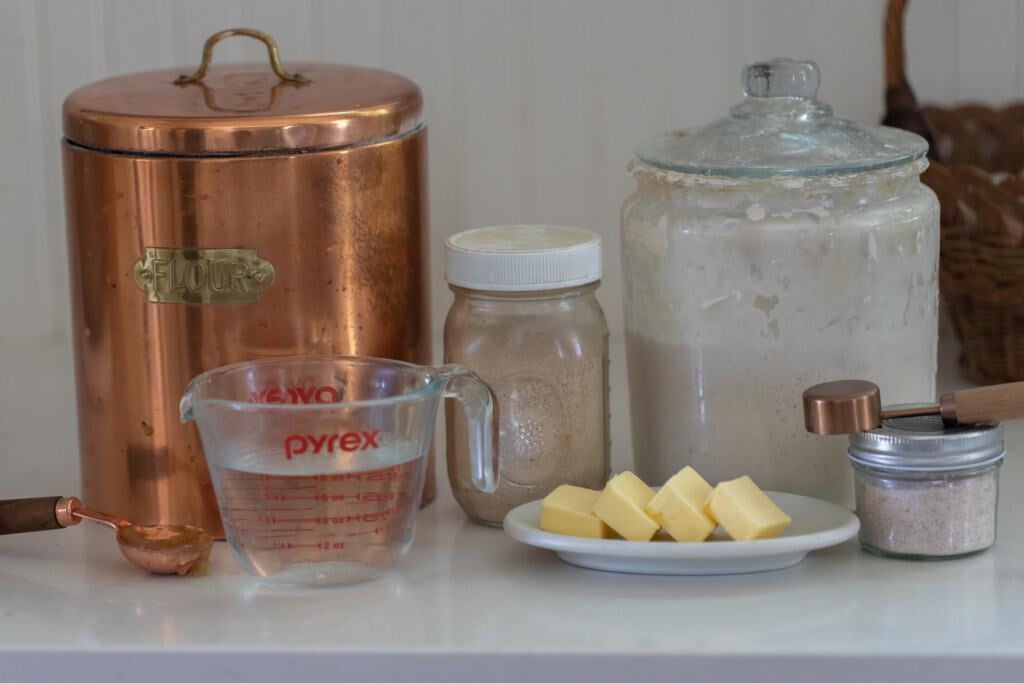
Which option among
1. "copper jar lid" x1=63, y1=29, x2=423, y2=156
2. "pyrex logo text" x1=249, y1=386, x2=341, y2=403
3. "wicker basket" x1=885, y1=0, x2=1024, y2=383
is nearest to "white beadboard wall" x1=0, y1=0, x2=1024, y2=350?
"wicker basket" x1=885, y1=0, x2=1024, y2=383

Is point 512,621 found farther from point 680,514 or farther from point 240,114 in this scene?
point 240,114

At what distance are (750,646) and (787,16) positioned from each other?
649 millimetres

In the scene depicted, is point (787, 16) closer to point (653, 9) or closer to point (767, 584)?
point (653, 9)

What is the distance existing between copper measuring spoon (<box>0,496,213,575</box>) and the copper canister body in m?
0.03

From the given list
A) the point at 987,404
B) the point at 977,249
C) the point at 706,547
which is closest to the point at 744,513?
the point at 706,547

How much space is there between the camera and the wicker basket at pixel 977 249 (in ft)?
3.18

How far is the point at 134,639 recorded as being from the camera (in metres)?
0.66

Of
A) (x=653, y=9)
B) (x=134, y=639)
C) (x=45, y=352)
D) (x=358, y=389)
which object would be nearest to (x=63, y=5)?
(x=45, y=352)

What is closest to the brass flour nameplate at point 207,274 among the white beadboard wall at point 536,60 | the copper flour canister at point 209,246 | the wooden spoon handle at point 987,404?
the copper flour canister at point 209,246

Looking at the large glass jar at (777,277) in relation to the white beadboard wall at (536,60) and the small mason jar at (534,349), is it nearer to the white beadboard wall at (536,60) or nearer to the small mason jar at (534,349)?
the small mason jar at (534,349)

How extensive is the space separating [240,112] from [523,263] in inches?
6.0

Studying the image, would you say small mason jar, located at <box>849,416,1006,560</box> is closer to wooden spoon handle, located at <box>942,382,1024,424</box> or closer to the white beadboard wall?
wooden spoon handle, located at <box>942,382,1024,424</box>

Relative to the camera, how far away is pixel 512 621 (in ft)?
2.20

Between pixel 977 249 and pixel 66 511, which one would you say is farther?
pixel 977 249
